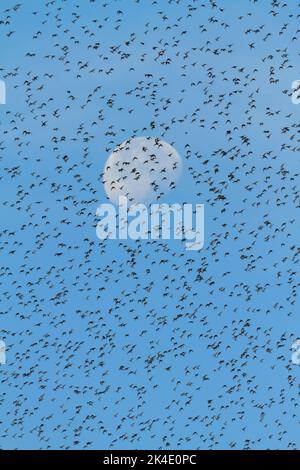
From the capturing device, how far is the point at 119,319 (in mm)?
47812

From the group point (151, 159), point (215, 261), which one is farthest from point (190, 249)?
point (151, 159)

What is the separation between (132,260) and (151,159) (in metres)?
4.72

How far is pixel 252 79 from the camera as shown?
49250 millimetres

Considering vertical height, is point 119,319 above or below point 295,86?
below

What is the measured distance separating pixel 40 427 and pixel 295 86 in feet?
42.9
